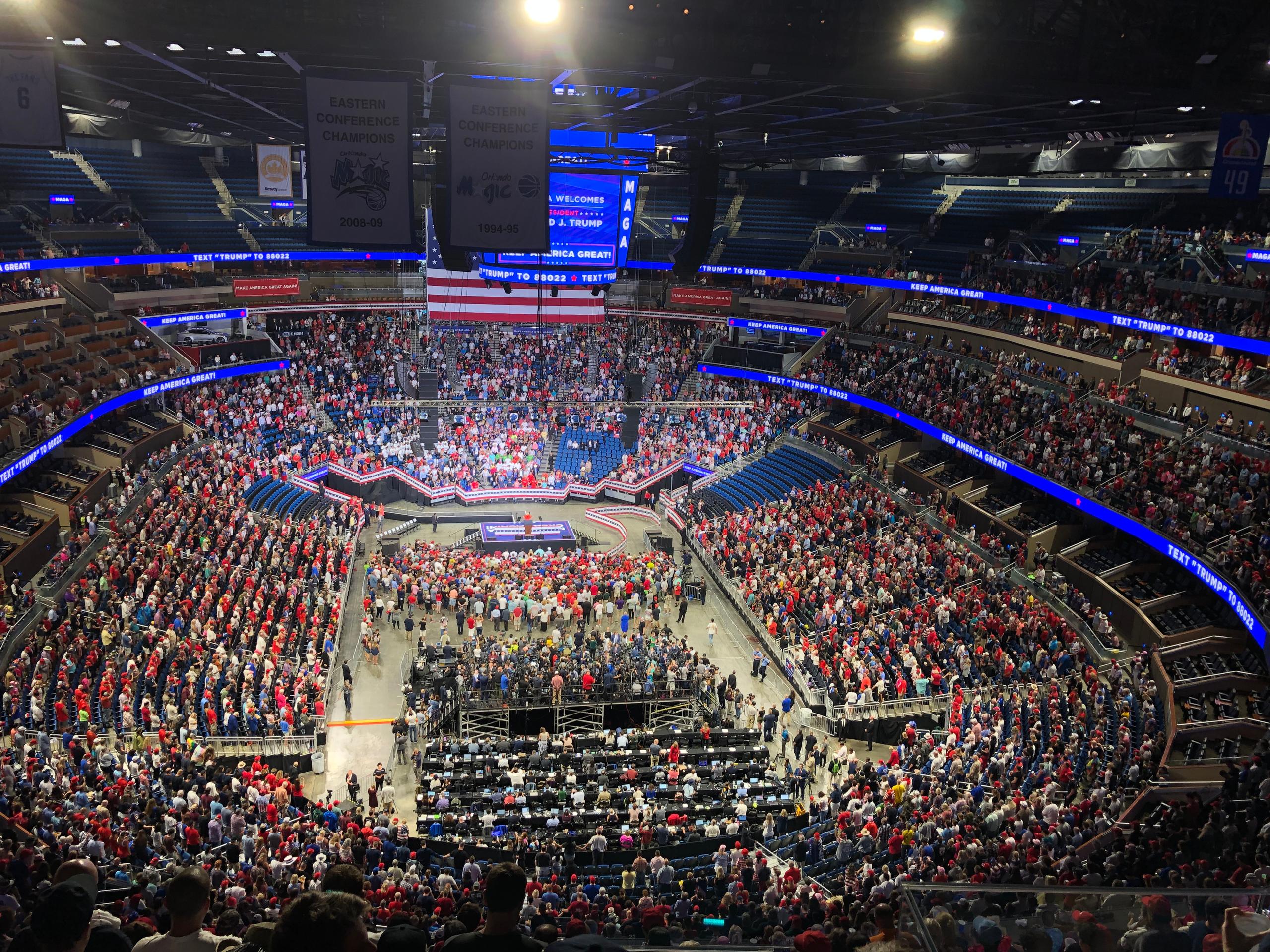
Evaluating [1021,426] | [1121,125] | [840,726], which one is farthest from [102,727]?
[1021,426]

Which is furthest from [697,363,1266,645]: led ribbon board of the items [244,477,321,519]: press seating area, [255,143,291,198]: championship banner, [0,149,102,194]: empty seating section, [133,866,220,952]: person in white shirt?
[0,149,102,194]: empty seating section

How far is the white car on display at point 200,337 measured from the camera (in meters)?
41.4

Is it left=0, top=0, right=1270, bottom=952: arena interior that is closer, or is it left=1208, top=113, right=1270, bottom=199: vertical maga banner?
left=0, top=0, right=1270, bottom=952: arena interior

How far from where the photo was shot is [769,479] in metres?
38.4

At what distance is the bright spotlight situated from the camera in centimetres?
920

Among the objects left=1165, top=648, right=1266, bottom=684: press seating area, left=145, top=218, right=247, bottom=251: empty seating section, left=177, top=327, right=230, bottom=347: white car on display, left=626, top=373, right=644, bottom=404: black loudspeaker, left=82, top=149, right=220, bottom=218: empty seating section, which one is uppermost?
left=82, top=149, right=220, bottom=218: empty seating section

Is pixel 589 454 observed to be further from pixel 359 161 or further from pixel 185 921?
pixel 185 921

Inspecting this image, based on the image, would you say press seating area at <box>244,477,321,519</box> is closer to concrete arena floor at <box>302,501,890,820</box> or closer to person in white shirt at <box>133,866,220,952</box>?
concrete arena floor at <box>302,501,890,820</box>

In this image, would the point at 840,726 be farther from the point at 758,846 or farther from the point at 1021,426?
the point at 1021,426

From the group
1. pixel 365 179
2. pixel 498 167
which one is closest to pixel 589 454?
pixel 498 167

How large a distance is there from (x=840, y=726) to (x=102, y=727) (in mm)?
16002

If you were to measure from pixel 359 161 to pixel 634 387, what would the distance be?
113 ft

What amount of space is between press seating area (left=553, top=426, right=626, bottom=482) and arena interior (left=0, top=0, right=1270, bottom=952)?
22 centimetres

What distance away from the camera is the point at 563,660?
2439cm
